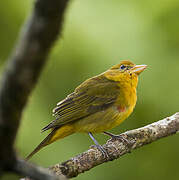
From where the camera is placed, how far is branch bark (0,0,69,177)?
123 centimetres

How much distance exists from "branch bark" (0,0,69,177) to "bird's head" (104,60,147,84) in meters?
2.96

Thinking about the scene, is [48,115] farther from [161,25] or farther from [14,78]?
[14,78]

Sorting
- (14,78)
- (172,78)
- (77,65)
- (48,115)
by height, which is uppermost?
(14,78)

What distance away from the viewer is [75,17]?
548 cm

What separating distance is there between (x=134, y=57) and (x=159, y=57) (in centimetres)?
40

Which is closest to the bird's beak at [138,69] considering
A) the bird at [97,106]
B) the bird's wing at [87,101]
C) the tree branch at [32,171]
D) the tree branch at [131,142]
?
the bird at [97,106]

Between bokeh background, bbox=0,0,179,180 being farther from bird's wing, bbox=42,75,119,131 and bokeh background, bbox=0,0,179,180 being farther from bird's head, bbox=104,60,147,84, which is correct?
bird's wing, bbox=42,75,119,131

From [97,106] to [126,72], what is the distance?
608 mm

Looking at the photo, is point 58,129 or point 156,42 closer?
point 58,129

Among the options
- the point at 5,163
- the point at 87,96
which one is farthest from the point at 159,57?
the point at 5,163

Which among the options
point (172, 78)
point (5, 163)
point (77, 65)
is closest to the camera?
point (5, 163)

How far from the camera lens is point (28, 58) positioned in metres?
1.28

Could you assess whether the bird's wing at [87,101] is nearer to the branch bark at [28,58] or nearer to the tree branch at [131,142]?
the tree branch at [131,142]

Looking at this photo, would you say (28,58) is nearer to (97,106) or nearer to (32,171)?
(32,171)
